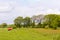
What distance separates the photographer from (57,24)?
58.8 m

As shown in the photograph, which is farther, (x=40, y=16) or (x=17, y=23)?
(x=40, y=16)

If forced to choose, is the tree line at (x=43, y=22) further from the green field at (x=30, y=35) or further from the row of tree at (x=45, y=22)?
the green field at (x=30, y=35)

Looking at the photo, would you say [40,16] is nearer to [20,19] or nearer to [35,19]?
[35,19]

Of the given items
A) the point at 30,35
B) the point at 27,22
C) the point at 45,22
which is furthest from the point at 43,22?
the point at 30,35

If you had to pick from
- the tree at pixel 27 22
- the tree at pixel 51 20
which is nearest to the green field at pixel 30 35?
the tree at pixel 51 20

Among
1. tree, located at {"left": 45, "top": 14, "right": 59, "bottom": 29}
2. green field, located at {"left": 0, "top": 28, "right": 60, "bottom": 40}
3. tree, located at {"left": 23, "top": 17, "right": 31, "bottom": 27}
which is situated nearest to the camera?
green field, located at {"left": 0, "top": 28, "right": 60, "bottom": 40}

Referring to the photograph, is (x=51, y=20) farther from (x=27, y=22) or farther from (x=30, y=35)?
(x=30, y=35)

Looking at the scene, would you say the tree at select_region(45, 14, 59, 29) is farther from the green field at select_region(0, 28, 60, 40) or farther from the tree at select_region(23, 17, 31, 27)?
the green field at select_region(0, 28, 60, 40)

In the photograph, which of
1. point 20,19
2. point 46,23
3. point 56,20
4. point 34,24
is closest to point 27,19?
point 20,19

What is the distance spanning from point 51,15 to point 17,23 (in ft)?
43.1

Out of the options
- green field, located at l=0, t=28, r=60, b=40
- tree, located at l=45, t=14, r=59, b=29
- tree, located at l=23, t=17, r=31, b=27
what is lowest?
tree, located at l=23, t=17, r=31, b=27

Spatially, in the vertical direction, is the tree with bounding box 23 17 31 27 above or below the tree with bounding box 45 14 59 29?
below

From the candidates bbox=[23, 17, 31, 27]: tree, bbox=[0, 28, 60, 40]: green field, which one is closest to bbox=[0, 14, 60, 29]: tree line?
bbox=[23, 17, 31, 27]: tree

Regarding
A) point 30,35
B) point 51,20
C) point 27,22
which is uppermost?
point 30,35
